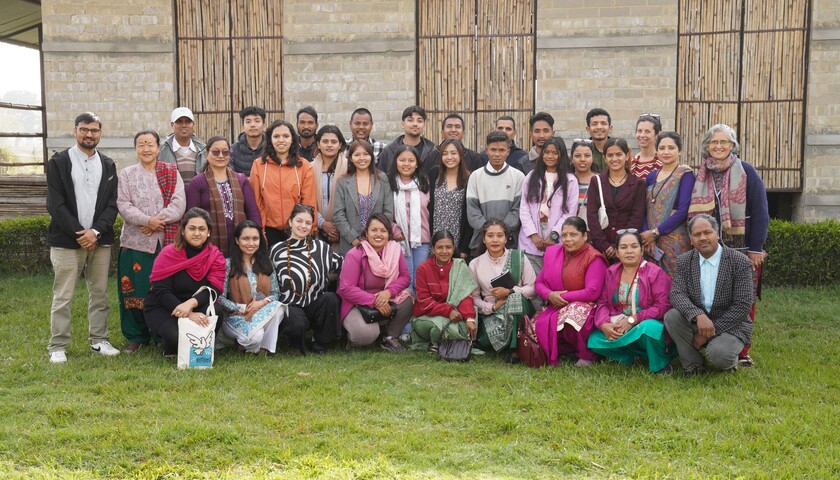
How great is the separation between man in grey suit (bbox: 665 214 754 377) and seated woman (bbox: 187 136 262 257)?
11.4 feet

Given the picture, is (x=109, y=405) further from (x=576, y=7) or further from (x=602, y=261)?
(x=576, y=7)

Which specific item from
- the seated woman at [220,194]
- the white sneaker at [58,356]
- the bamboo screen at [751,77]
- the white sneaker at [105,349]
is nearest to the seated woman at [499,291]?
the seated woman at [220,194]

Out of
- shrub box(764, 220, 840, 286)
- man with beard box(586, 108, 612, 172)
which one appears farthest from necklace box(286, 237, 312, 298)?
shrub box(764, 220, 840, 286)

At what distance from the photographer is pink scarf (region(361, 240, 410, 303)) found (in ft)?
20.6

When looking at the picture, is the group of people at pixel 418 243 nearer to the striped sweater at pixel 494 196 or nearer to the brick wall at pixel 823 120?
the striped sweater at pixel 494 196

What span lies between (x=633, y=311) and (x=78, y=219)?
169 inches

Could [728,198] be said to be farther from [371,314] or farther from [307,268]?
[307,268]

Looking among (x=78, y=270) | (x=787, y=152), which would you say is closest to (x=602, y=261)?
(x=78, y=270)

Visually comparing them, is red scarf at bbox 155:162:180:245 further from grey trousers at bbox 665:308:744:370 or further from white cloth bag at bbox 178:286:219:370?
grey trousers at bbox 665:308:744:370

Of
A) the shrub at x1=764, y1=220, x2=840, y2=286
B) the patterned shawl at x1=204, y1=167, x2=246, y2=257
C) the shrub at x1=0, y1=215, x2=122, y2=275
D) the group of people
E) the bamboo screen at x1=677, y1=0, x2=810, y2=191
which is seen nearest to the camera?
the group of people

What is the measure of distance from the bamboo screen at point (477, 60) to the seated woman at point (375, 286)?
4619 mm

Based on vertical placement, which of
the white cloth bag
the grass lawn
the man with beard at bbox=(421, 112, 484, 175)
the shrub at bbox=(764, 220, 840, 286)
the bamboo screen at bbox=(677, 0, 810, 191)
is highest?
the bamboo screen at bbox=(677, 0, 810, 191)

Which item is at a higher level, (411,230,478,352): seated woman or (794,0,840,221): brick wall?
(794,0,840,221): brick wall

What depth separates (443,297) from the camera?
621 centimetres
